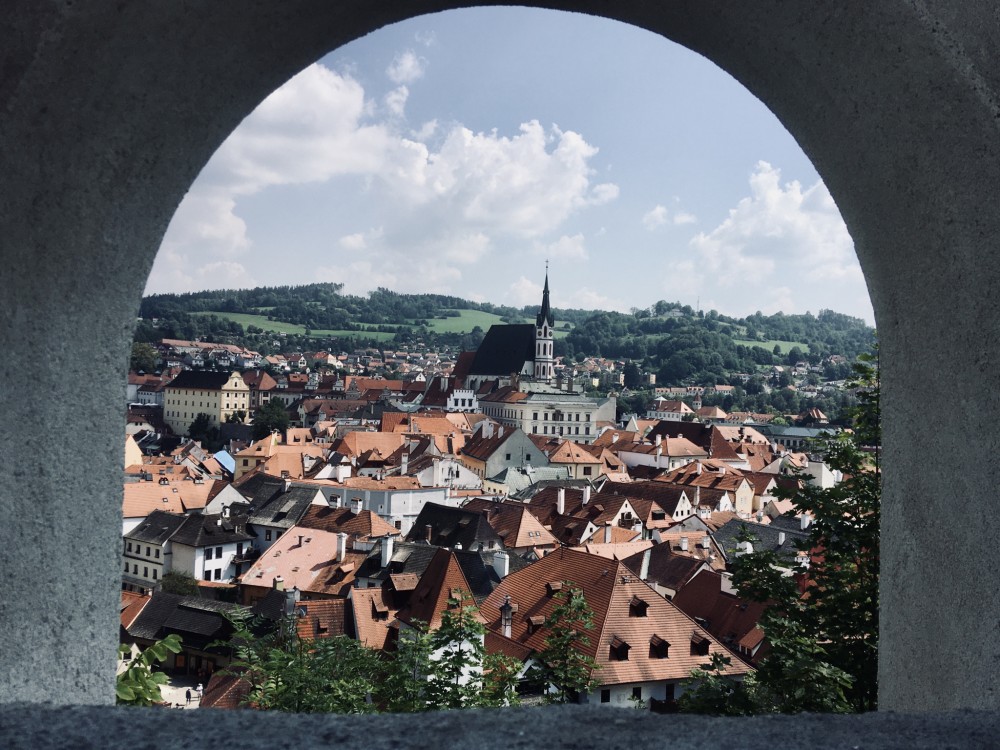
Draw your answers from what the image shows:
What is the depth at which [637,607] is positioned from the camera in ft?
62.4

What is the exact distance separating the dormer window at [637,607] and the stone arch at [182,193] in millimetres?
17008

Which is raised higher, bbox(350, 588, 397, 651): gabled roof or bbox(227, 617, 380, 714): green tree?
bbox(227, 617, 380, 714): green tree

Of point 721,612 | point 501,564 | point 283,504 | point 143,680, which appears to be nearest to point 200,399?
point 283,504

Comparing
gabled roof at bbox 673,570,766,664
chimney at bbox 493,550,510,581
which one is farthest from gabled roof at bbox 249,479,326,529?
gabled roof at bbox 673,570,766,664

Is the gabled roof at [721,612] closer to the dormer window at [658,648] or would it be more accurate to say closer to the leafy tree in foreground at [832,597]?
the dormer window at [658,648]

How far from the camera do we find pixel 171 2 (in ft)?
6.37

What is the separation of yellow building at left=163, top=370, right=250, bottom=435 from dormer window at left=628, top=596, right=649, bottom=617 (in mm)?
81748

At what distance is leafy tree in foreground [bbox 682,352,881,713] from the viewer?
472cm

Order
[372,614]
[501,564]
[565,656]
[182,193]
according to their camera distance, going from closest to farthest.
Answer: [182,193] < [565,656] < [372,614] < [501,564]

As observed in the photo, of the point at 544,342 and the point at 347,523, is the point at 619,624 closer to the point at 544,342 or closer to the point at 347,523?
the point at 347,523

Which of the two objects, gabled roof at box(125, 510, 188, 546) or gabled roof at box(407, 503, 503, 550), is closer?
gabled roof at box(407, 503, 503, 550)

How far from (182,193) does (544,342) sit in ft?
327

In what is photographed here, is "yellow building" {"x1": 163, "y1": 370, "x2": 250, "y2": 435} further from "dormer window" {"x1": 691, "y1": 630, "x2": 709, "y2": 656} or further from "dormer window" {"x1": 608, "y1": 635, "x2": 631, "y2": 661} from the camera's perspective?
"dormer window" {"x1": 608, "y1": 635, "x2": 631, "y2": 661}

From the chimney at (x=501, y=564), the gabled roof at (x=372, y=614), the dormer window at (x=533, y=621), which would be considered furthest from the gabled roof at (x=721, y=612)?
the gabled roof at (x=372, y=614)
